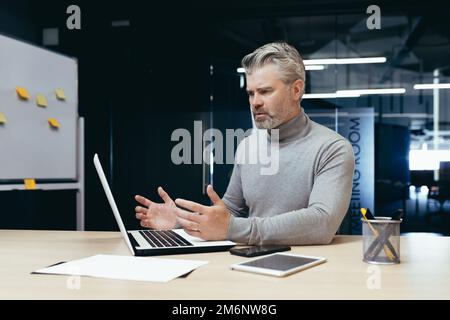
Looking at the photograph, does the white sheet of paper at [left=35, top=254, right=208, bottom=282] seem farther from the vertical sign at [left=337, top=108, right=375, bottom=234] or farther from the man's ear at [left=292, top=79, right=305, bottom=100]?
the vertical sign at [left=337, top=108, right=375, bottom=234]

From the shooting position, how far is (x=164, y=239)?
1.25 meters

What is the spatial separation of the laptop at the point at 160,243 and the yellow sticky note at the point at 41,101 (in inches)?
74.3

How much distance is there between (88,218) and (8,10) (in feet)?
6.32

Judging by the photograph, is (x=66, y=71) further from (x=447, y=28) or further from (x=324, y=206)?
(x=447, y=28)

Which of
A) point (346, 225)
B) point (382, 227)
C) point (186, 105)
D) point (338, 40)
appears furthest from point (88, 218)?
point (382, 227)

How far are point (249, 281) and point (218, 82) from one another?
3.93 m

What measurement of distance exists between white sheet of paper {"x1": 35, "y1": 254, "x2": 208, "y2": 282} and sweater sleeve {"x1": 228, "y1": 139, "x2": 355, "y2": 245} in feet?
0.72

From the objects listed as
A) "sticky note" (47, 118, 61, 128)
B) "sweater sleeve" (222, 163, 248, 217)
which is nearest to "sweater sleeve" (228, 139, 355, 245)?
"sweater sleeve" (222, 163, 248, 217)

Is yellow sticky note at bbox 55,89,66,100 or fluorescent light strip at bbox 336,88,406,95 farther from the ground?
fluorescent light strip at bbox 336,88,406,95

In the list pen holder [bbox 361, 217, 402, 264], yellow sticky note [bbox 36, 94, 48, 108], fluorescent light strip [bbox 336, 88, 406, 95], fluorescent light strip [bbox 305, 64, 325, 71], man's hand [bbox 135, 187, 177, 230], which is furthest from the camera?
fluorescent light strip [bbox 305, 64, 325, 71]

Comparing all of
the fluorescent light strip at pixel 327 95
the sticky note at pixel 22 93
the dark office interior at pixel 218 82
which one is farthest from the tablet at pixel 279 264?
the fluorescent light strip at pixel 327 95

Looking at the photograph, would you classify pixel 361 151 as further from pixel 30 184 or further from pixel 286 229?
pixel 286 229

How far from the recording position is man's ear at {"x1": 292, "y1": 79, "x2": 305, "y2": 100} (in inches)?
66.0

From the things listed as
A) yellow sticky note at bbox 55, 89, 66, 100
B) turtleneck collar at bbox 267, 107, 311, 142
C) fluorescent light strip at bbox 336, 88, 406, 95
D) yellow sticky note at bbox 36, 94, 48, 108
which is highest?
fluorescent light strip at bbox 336, 88, 406, 95
